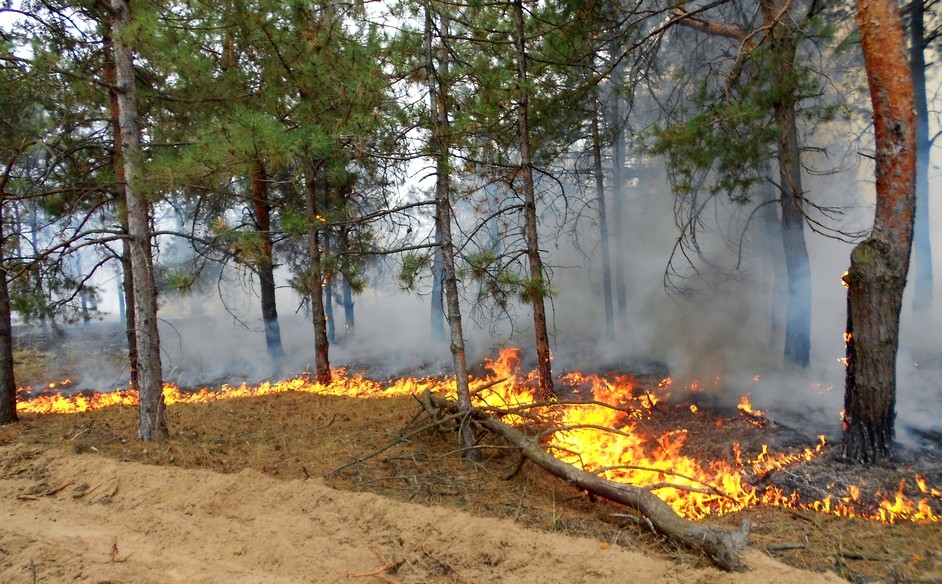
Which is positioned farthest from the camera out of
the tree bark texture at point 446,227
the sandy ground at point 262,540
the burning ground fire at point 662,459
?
the tree bark texture at point 446,227

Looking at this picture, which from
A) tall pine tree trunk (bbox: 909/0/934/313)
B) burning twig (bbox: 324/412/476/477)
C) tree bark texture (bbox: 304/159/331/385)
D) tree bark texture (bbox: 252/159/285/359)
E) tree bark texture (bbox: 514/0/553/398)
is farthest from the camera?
tree bark texture (bbox: 252/159/285/359)

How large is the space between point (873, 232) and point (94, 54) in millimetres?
12551

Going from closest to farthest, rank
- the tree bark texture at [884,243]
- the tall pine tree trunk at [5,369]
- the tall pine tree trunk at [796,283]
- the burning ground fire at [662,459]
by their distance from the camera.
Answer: the burning ground fire at [662,459]
the tree bark texture at [884,243]
the tall pine tree trunk at [5,369]
the tall pine tree trunk at [796,283]

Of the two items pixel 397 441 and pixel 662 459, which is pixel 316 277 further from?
pixel 662 459

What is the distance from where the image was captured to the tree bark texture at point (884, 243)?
6.33m

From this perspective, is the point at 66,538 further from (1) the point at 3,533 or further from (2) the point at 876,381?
(2) the point at 876,381

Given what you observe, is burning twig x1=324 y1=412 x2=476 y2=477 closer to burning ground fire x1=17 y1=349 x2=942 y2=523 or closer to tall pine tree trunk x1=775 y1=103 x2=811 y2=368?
burning ground fire x1=17 y1=349 x2=942 y2=523

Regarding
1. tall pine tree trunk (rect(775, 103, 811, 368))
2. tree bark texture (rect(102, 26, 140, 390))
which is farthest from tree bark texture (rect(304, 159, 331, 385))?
tall pine tree trunk (rect(775, 103, 811, 368))

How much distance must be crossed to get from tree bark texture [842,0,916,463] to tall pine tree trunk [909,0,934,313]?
8739 mm

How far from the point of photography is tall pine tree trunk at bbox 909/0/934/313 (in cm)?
1327

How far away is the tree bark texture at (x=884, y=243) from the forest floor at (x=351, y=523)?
0.67 meters

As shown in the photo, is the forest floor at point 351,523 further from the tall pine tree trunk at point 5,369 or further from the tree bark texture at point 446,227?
the tall pine tree trunk at point 5,369

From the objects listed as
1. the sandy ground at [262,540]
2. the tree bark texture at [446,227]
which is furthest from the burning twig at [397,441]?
the sandy ground at [262,540]

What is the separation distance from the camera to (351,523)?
4.68m
